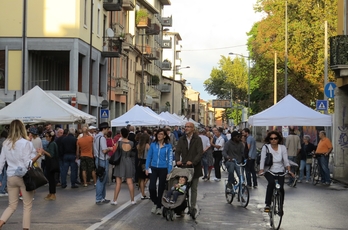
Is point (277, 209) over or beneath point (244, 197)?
over

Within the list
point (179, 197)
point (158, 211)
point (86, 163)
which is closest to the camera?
point (179, 197)

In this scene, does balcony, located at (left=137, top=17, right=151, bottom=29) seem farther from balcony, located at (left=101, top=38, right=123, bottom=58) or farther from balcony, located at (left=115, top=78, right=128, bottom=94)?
balcony, located at (left=101, top=38, right=123, bottom=58)

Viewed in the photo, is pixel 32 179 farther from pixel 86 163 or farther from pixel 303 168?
pixel 303 168

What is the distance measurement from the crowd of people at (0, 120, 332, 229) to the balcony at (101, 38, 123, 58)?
20545 mm

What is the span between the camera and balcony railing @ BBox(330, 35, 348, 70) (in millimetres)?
24422

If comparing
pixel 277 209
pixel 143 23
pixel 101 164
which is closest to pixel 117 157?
pixel 101 164

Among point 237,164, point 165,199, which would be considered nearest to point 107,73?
point 237,164

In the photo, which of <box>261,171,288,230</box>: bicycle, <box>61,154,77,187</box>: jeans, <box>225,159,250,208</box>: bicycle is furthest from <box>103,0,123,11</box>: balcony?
<box>261,171,288,230</box>: bicycle

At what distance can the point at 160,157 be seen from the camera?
13586 millimetres

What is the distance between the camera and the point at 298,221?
12984mm

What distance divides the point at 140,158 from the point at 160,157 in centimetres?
443

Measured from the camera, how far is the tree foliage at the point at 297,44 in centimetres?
4706

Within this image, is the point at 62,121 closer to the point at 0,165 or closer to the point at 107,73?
the point at 0,165

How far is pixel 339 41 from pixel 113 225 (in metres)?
15.1
